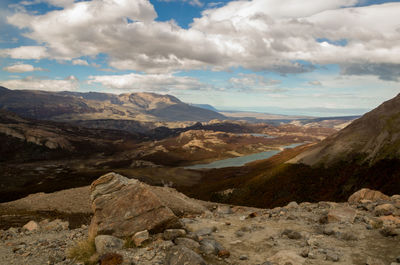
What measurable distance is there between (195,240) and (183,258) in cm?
362

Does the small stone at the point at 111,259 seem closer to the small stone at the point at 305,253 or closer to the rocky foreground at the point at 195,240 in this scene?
the rocky foreground at the point at 195,240

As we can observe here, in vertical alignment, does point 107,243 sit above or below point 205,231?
above

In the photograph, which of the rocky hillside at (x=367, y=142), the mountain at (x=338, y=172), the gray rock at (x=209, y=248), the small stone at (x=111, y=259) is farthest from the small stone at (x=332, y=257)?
the rocky hillside at (x=367, y=142)

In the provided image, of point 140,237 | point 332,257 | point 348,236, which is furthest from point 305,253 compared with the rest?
point 140,237

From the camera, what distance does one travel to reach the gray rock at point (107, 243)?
1235cm

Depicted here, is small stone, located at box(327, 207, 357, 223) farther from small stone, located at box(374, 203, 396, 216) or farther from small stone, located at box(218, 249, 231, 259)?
small stone, located at box(218, 249, 231, 259)

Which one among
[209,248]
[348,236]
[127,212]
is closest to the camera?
[209,248]

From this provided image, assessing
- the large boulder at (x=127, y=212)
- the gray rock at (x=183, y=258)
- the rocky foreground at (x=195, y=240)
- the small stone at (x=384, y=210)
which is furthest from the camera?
the small stone at (x=384, y=210)

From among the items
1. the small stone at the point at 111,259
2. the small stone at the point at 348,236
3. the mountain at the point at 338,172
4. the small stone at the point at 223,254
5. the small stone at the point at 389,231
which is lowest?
the mountain at the point at 338,172

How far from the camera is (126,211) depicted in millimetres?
14984

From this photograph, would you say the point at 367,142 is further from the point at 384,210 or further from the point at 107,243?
the point at 107,243

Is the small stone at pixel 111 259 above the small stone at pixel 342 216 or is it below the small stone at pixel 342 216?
above

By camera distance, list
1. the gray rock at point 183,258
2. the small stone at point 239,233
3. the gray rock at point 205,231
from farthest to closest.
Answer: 1. the small stone at point 239,233
2. the gray rock at point 205,231
3. the gray rock at point 183,258

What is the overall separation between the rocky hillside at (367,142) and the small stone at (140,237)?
83.3 meters
